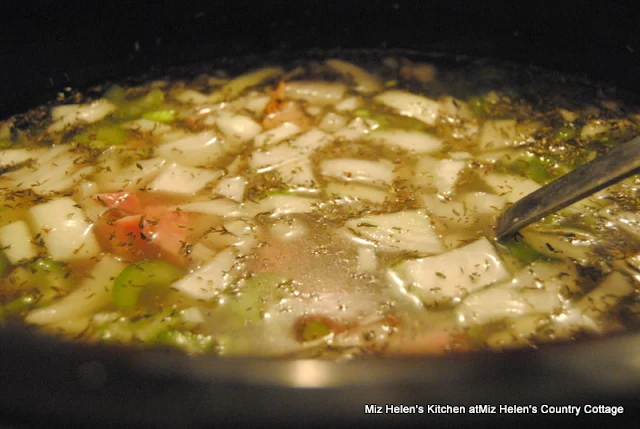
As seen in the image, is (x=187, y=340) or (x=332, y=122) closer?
(x=187, y=340)

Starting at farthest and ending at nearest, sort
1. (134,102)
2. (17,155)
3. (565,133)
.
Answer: (134,102) → (565,133) → (17,155)

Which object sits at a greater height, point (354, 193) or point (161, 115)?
point (161, 115)

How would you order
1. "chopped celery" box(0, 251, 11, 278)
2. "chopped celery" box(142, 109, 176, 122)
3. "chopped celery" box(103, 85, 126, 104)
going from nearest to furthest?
"chopped celery" box(0, 251, 11, 278)
"chopped celery" box(142, 109, 176, 122)
"chopped celery" box(103, 85, 126, 104)

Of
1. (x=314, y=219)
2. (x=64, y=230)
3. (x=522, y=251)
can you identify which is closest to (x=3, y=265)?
(x=64, y=230)

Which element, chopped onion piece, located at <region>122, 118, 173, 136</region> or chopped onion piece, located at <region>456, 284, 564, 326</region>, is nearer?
chopped onion piece, located at <region>456, 284, 564, 326</region>

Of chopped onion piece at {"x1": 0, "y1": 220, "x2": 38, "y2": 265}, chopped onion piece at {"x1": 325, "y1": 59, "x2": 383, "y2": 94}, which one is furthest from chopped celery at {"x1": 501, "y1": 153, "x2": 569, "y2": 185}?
chopped onion piece at {"x1": 0, "y1": 220, "x2": 38, "y2": 265}

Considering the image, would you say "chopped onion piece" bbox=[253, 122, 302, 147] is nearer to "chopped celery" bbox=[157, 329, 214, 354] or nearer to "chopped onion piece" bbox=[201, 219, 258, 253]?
"chopped onion piece" bbox=[201, 219, 258, 253]

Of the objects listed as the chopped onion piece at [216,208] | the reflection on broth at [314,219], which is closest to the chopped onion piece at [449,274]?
the reflection on broth at [314,219]

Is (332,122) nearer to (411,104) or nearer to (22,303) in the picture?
(411,104)
